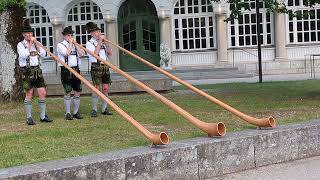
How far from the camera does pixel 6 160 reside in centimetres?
775

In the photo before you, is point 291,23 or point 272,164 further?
point 291,23

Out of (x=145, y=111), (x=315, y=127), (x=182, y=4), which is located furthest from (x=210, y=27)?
(x=315, y=127)

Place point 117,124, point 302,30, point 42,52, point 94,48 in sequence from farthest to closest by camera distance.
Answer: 1. point 302,30
2. point 94,48
3. point 42,52
4. point 117,124

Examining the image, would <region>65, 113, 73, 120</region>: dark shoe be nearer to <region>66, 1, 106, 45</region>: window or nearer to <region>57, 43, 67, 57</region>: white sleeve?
<region>57, 43, 67, 57</region>: white sleeve

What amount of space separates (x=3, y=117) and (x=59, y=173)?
6741 mm

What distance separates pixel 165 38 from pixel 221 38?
8.83ft

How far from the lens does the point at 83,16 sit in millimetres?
33250

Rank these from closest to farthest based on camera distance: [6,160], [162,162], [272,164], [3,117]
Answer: [162,162], [6,160], [272,164], [3,117]

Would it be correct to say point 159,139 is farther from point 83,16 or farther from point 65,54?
point 83,16

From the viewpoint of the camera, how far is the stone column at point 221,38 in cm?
3147

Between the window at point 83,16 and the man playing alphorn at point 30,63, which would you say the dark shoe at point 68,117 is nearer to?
the man playing alphorn at point 30,63

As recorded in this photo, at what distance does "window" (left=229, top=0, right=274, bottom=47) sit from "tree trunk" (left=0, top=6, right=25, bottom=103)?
18.2 m

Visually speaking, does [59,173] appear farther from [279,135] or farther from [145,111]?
[145,111]

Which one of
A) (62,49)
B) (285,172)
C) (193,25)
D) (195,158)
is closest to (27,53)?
(62,49)
